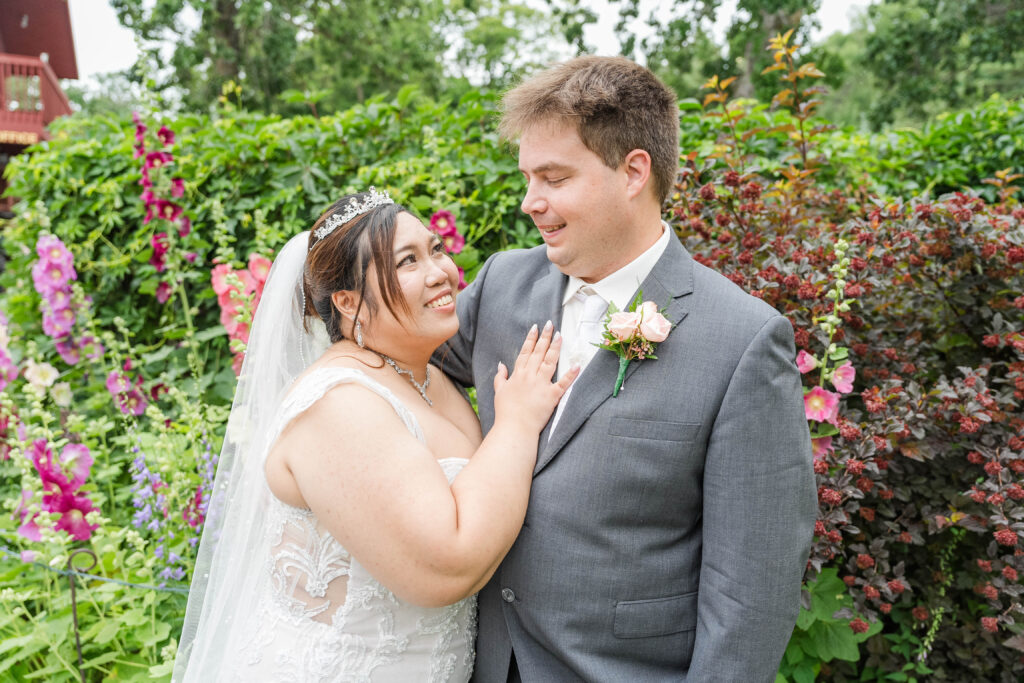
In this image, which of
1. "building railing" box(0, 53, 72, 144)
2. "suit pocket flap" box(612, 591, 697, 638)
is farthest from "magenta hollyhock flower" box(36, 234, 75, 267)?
"building railing" box(0, 53, 72, 144)

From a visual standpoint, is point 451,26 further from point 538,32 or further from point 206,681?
point 206,681

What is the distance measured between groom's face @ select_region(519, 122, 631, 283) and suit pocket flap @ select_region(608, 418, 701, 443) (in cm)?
48

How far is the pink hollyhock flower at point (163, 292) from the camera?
4168 mm

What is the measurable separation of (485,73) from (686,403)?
24927 mm

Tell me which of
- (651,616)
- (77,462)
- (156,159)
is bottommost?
(77,462)

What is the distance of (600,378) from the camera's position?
186 cm

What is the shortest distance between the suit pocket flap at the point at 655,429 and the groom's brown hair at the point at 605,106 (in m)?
0.68

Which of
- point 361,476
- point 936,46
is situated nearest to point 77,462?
point 361,476

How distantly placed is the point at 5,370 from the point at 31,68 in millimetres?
13964

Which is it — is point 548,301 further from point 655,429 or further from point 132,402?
point 132,402

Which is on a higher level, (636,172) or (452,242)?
(636,172)

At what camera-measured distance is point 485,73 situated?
2480 cm

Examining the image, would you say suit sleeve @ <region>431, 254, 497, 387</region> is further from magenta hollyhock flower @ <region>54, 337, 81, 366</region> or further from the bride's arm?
magenta hollyhock flower @ <region>54, 337, 81, 366</region>

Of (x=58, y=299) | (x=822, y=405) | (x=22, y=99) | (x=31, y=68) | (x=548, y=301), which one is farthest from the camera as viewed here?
(x=31, y=68)
